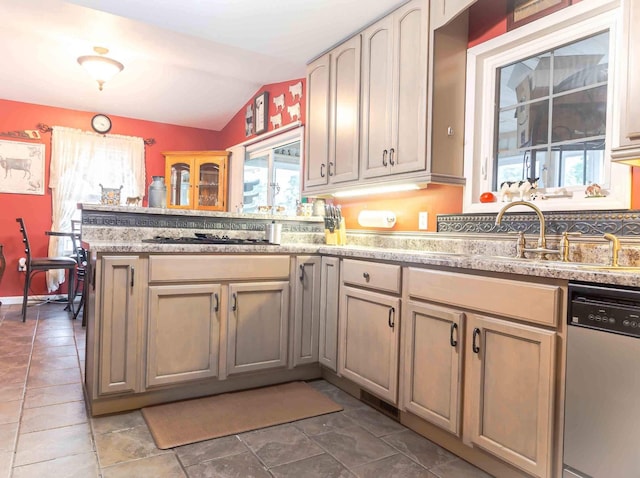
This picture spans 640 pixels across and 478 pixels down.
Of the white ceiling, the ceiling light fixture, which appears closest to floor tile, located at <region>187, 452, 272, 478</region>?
the white ceiling

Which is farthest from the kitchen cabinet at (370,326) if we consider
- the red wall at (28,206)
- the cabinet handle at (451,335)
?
the red wall at (28,206)

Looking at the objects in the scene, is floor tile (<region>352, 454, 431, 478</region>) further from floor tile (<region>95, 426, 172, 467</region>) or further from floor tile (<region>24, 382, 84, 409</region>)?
floor tile (<region>24, 382, 84, 409</region>)

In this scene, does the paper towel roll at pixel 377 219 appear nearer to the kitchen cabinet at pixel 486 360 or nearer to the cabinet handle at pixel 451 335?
the kitchen cabinet at pixel 486 360

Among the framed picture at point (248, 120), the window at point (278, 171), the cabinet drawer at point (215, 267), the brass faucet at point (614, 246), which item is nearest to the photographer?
the brass faucet at point (614, 246)

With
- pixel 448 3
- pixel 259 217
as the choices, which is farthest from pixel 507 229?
pixel 259 217

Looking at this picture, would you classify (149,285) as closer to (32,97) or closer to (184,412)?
(184,412)

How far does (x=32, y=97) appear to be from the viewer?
18.1 feet

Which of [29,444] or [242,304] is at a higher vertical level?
[242,304]

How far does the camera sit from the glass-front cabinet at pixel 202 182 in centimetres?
623

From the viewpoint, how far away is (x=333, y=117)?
3.21m

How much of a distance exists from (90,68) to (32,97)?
68.7 inches

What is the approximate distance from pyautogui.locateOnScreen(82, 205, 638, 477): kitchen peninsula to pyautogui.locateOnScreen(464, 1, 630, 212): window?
31cm

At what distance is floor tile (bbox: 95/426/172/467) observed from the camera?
1875 mm

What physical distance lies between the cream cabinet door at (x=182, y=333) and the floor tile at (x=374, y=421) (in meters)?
0.82
